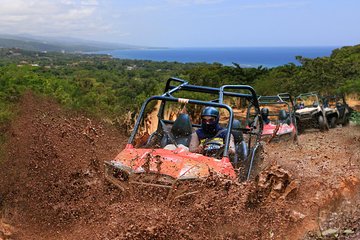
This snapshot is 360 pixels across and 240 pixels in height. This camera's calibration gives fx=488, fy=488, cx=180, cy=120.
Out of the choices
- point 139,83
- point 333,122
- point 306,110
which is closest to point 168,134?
point 306,110

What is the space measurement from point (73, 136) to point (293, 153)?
724cm

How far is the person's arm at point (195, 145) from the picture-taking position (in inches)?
233

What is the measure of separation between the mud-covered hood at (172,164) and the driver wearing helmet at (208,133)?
0.74 metres

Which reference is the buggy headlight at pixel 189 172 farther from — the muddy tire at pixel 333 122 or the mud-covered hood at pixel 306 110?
the muddy tire at pixel 333 122

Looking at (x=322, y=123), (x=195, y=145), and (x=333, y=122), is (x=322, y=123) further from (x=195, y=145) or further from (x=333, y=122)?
(x=195, y=145)

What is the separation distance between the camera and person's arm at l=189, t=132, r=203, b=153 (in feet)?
19.4

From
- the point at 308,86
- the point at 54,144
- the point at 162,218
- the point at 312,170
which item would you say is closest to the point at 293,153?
the point at 312,170

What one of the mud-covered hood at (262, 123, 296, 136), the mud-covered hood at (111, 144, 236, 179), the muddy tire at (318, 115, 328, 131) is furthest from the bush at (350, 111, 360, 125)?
the mud-covered hood at (111, 144, 236, 179)

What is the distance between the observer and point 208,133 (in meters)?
6.42

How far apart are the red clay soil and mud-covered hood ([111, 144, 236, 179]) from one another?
0.70ft

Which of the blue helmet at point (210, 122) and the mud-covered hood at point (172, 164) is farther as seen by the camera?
the blue helmet at point (210, 122)

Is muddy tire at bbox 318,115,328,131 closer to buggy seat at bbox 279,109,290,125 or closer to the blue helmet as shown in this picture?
buggy seat at bbox 279,109,290,125

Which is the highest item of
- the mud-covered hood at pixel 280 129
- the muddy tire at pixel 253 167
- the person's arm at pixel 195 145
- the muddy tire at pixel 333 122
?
the person's arm at pixel 195 145

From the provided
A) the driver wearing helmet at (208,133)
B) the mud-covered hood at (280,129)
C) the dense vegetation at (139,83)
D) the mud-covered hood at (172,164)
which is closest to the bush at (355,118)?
the dense vegetation at (139,83)
